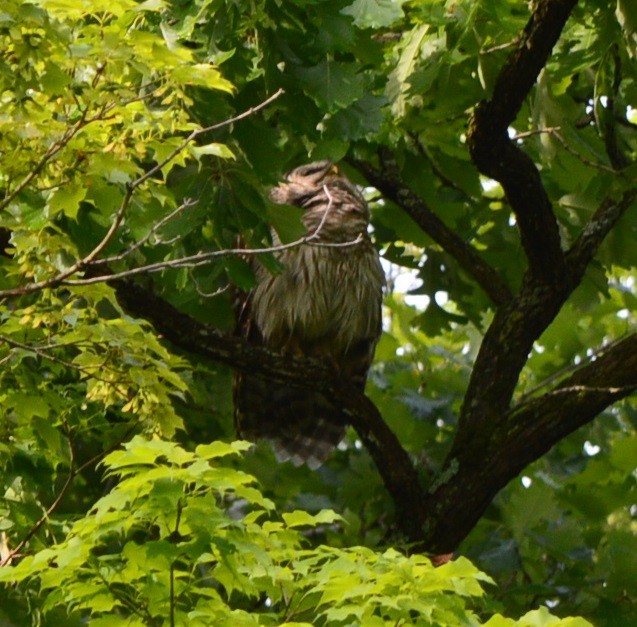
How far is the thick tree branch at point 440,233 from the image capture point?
6516 mm

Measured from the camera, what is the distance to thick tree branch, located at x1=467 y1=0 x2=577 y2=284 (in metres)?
5.29

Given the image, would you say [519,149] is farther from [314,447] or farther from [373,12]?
[314,447]

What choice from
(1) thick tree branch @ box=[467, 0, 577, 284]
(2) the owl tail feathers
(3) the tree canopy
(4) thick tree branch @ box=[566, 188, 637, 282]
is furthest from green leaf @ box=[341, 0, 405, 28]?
(2) the owl tail feathers

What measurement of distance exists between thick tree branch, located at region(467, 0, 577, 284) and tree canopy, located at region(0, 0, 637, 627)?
1 centimetres

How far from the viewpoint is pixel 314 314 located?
7.73m

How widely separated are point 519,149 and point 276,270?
3.39 feet

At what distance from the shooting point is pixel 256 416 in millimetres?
7941

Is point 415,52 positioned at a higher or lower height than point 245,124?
higher

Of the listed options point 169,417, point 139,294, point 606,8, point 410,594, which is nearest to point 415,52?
point 606,8

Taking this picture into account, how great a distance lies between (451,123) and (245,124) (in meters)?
2.06

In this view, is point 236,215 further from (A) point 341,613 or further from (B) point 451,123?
(B) point 451,123

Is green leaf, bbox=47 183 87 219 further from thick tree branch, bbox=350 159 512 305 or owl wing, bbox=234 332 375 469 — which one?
owl wing, bbox=234 332 375 469

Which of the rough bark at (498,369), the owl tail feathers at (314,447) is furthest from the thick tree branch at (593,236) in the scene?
the owl tail feathers at (314,447)

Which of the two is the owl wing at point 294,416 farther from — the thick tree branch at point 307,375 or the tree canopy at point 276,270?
the thick tree branch at point 307,375
